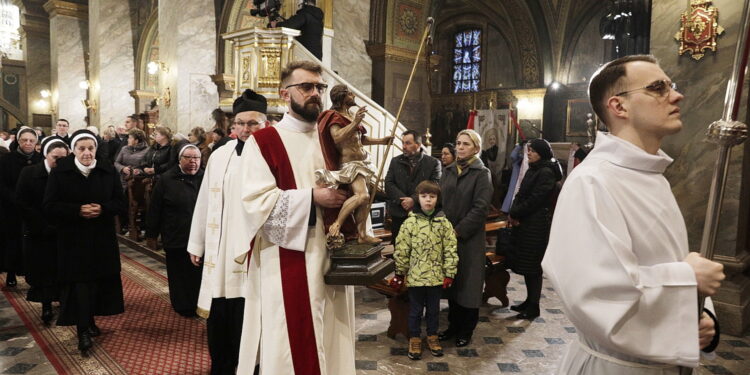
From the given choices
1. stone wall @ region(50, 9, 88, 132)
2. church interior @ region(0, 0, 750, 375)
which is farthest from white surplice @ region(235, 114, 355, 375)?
stone wall @ region(50, 9, 88, 132)

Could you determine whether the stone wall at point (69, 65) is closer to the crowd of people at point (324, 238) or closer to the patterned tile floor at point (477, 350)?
the crowd of people at point (324, 238)

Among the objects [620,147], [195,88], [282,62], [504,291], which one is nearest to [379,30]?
[195,88]

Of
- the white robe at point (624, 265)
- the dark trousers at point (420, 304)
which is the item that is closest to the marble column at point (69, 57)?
the dark trousers at point (420, 304)

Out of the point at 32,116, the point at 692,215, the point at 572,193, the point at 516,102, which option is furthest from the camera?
the point at 32,116

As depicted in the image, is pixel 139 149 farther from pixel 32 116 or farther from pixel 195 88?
pixel 32 116

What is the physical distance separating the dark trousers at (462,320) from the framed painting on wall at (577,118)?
13743 millimetres

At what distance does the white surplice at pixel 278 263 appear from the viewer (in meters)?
2.27

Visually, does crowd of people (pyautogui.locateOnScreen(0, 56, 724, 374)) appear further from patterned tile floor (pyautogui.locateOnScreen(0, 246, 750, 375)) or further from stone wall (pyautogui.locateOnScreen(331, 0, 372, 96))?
stone wall (pyautogui.locateOnScreen(331, 0, 372, 96))

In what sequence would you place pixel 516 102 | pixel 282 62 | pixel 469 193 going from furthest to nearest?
pixel 516 102, pixel 282 62, pixel 469 193

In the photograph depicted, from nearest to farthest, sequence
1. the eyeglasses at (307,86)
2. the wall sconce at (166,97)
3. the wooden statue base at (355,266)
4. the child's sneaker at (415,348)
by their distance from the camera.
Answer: the wooden statue base at (355,266)
the eyeglasses at (307,86)
the child's sneaker at (415,348)
the wall sconce at (166,97)

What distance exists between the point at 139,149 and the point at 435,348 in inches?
268

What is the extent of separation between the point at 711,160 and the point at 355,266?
13.6 ft

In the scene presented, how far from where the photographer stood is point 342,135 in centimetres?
225

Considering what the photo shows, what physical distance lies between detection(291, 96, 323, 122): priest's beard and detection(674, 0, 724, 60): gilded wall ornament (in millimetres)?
4141
